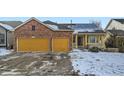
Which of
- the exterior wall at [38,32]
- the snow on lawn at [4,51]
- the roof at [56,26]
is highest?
the roof at [56,26]

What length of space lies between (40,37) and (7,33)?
43 centimetres

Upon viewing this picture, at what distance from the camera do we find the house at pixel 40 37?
905 cm

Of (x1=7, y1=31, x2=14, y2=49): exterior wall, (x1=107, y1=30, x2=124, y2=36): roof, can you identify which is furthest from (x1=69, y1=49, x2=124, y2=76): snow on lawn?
(x1=7, y1=31, x2=14, y2=49): exterior wall

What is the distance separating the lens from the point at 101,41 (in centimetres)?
906

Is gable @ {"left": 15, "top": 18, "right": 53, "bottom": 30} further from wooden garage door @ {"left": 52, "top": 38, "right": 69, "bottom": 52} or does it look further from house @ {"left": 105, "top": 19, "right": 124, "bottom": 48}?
house @ {"left": 105, "top": 19, "right": 124, "bottom": 48}

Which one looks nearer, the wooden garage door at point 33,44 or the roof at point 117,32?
the roof at point 117,32

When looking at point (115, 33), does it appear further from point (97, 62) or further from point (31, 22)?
point (31, 22)

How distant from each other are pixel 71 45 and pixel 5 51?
33.9 inches

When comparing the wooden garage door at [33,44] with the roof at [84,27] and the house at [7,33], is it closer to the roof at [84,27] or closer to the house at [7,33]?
the house at [7,33]

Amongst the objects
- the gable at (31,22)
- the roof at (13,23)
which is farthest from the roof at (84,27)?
the roof at (13,23)

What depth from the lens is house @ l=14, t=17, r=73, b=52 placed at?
9055 mm

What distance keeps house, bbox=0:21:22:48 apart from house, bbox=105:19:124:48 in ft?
3.77
